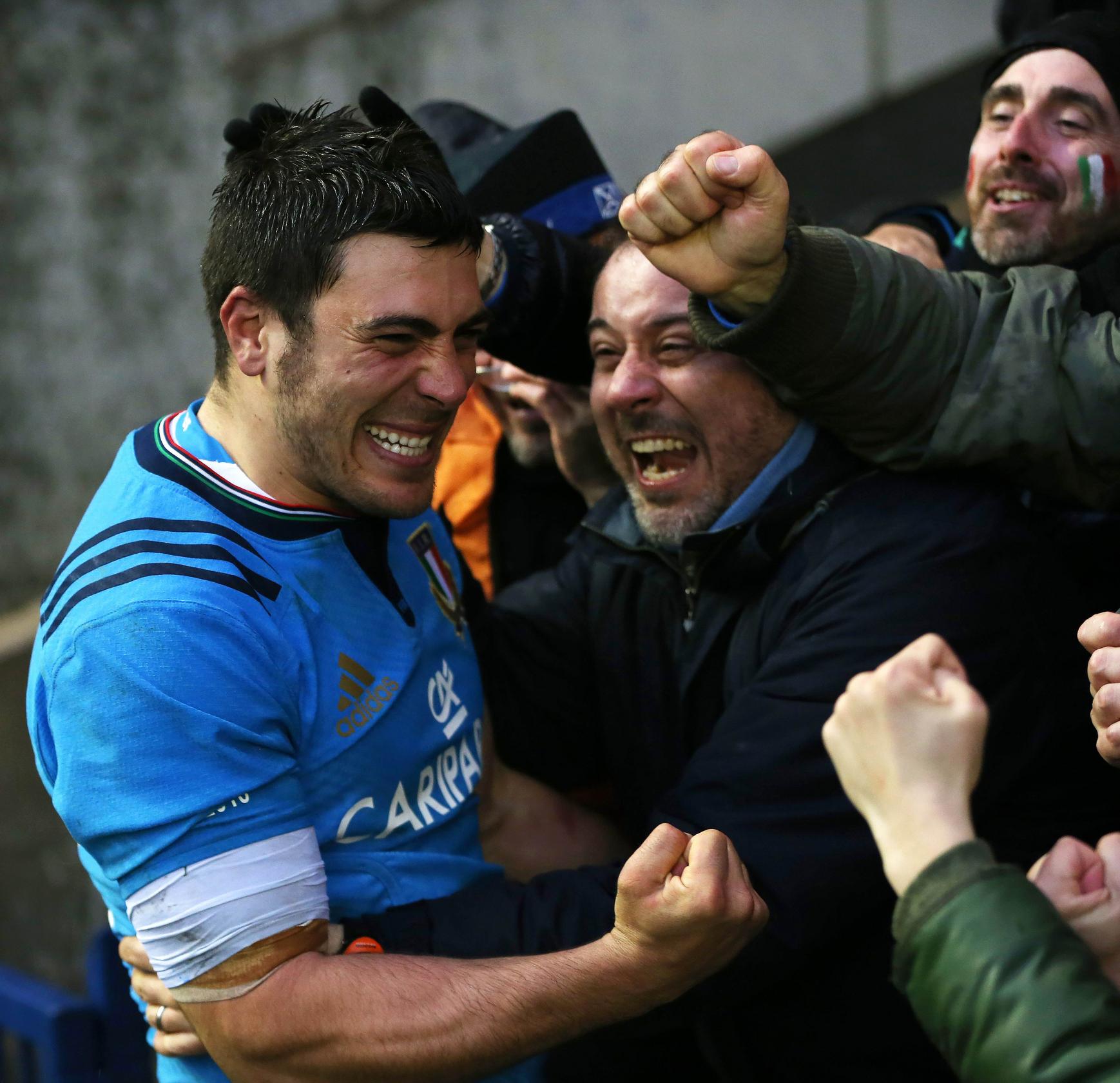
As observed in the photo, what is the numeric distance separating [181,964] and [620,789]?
1.08 m

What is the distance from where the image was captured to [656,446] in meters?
2.74

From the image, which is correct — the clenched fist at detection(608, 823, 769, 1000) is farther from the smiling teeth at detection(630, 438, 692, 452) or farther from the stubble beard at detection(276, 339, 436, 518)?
the smiling teeth at detection(630, 438, 692, 452)

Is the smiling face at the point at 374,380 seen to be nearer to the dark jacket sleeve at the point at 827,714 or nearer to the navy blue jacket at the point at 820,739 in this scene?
the navy blue jacket at the point at 820,739

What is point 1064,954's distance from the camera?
4.28 ft

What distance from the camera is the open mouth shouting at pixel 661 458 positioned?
271 cm

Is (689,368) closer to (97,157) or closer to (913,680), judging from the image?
(913,680)

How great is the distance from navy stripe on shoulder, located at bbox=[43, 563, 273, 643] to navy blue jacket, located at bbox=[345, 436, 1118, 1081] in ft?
2.07

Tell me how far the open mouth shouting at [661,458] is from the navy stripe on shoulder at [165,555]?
881 mm

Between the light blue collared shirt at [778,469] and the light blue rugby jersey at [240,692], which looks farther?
the light blue collared shirt at [778,469]

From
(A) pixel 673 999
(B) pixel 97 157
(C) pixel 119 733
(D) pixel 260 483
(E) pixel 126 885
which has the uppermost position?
(B) pixel 97 157

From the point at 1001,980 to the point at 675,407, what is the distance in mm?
1551

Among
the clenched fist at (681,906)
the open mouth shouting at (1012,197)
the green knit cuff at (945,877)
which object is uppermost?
the open mouth shouting at (1012,197)

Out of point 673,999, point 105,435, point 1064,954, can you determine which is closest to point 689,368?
point 673,999

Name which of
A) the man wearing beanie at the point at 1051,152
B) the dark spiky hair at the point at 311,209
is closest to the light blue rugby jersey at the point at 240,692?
the dark spiky hair at the point at 311,209
